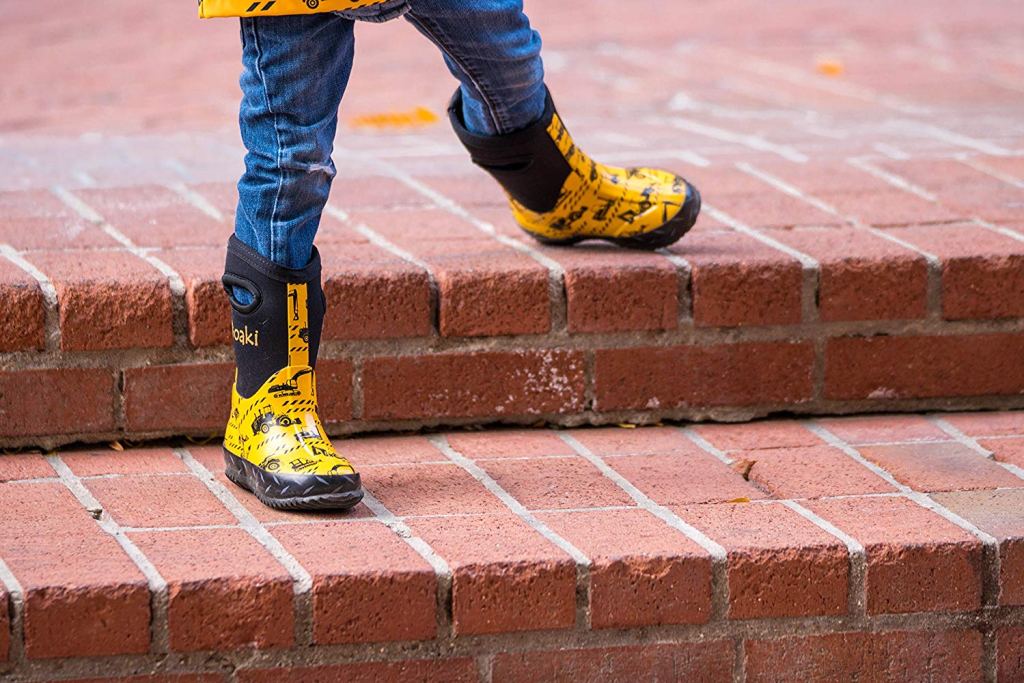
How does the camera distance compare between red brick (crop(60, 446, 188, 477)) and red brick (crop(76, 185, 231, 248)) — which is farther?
red brick (crop(76, 185, 231, 248))

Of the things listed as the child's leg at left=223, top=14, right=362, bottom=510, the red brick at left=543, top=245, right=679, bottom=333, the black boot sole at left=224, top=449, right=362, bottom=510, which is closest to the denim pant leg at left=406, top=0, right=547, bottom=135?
the child's leg at left=223, top=14, right=362, bottom=510

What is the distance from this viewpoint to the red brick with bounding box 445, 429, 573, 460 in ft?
7.07

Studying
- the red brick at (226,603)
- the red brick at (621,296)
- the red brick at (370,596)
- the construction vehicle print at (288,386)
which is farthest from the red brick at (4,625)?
the red brick at (621,296)

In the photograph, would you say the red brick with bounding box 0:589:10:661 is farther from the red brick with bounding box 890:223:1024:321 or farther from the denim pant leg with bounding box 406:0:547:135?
the red brick with bounding box 890:223:1024:321

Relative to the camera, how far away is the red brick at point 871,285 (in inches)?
89.8

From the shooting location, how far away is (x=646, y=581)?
1785mm

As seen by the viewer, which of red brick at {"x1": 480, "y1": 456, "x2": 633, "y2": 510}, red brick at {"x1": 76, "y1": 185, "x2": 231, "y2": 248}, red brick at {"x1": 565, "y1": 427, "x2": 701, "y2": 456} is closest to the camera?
red brick at {"x1": 480, "y1": 456, "x2": 633, "y2": 510}

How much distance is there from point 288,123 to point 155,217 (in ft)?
2.47

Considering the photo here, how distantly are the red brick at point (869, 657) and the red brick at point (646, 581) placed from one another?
0.36 feet

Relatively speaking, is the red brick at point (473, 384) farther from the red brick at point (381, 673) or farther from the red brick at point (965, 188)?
the red brick at point (965, 188)

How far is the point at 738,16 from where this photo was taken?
564 cm

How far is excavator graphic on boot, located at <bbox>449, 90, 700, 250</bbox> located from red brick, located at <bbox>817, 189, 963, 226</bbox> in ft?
1.21

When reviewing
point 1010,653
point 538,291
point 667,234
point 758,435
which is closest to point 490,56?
point 538,291

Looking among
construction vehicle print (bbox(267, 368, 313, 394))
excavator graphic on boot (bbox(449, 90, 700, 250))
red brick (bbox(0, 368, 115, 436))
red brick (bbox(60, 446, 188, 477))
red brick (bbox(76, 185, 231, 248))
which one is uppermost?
excavator graphic on boot (bbox(449, 90, 700, 250))
